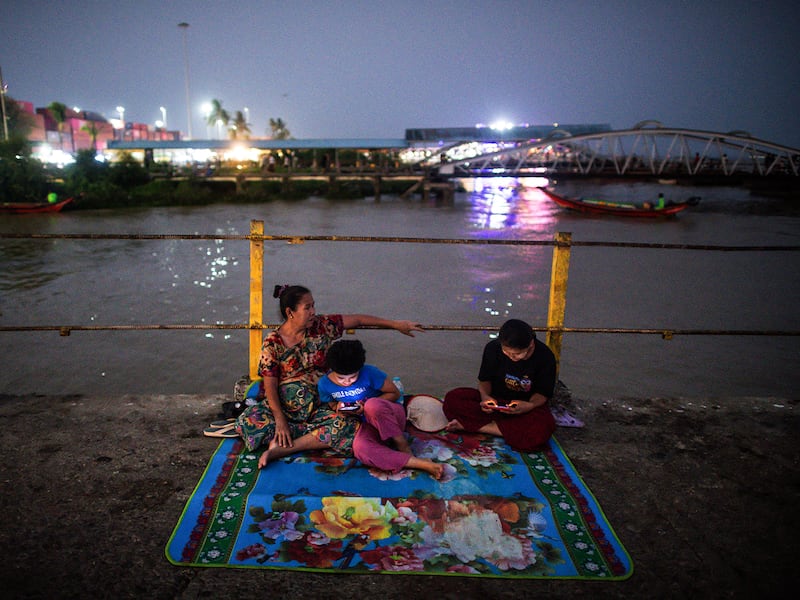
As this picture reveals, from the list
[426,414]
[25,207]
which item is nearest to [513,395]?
[426,414]

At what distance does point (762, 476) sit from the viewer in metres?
2.92

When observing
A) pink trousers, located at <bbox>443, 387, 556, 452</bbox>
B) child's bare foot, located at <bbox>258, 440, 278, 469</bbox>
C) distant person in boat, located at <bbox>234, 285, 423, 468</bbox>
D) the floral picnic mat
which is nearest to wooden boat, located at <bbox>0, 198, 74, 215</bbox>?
distant person in boat, located at <bbox>234, 285, 423, 468</bbox>

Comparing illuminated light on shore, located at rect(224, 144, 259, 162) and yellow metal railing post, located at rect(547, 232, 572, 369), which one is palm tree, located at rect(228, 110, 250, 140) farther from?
yellow metal railing post, located at rect(547, 232, 572, 369)

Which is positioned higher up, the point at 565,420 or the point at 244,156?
the point at 244,156

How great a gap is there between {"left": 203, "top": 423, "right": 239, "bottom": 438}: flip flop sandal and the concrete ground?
4 cm

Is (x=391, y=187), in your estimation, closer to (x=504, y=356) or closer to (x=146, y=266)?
(x=146, y=266)

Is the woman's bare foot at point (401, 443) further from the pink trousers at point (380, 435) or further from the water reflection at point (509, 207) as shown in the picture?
the water reflection at point (509, 207)

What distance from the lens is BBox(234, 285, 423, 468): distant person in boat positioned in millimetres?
3049

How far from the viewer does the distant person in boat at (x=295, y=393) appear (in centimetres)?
305

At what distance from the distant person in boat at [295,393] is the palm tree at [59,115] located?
56.5 meters

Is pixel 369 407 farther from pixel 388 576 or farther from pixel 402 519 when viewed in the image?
pixel 388 576

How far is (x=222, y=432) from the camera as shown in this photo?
Answer: 3.24 meters

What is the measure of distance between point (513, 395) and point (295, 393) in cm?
122

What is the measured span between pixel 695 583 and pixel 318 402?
75.3 inches
